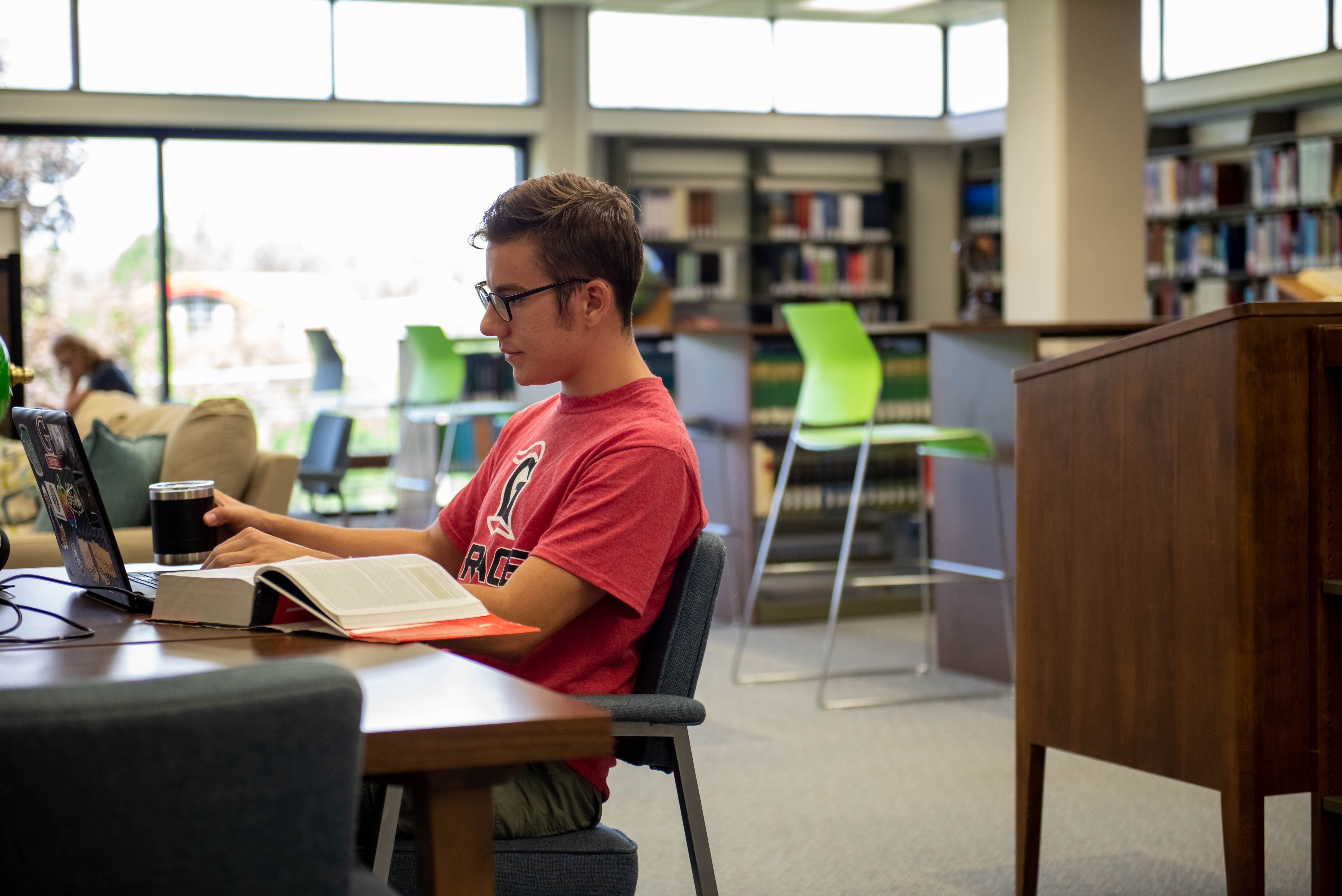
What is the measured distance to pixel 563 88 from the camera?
8.20 m

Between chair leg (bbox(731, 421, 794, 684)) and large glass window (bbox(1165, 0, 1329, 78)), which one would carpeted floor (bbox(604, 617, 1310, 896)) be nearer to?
chair leg (bbox(731, 421, 794, 684))

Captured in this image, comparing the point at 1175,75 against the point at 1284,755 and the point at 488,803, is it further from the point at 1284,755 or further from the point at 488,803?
the point at 488,803

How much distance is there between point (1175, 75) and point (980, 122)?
1410 mm

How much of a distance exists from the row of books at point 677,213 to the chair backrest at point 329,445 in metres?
2.44

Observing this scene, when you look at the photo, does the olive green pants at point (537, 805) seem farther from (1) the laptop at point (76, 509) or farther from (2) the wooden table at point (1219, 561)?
(2) the wooden table at point (1219, 561)

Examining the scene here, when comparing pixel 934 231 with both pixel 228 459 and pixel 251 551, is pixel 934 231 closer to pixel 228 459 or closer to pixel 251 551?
pixel 228 459

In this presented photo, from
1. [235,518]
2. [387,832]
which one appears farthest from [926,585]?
[387,832]

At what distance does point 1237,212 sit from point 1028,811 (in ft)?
21.2

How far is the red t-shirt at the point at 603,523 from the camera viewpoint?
4.66 ft

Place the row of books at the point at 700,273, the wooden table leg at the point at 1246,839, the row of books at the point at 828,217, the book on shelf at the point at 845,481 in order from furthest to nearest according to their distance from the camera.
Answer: the row of books at the point at 828,217
the row of books at the point at 700,273
the book on shelf at the point at 845,481
the wooden table leg at the point at 1246,839

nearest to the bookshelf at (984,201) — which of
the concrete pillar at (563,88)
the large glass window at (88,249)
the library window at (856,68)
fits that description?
the library window at (856,68)

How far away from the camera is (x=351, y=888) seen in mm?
922

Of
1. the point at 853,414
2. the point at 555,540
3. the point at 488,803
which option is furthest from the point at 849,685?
the point at 488,803

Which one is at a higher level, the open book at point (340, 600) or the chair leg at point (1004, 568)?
the open book at point (340, 600)
